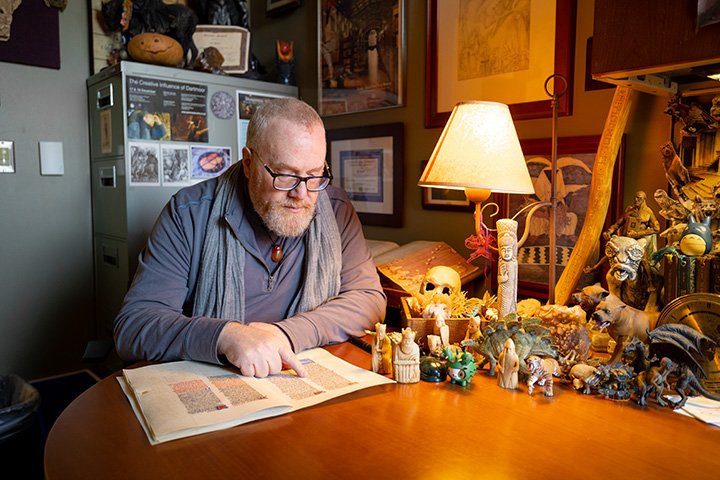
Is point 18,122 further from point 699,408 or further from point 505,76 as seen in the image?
point 699,408

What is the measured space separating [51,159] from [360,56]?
153 cm

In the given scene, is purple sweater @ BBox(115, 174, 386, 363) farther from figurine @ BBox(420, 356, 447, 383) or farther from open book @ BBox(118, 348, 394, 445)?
figurine @ BBox(420, 356, 447, 383)

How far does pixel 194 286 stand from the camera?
1585 millimetres

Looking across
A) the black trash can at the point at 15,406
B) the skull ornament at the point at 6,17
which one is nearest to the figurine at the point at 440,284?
the black trash can at the point at 15,406

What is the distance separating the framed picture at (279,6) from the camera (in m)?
2.81

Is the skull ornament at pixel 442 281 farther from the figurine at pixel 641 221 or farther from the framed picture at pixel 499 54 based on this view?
the framed picture at pixel 499 54

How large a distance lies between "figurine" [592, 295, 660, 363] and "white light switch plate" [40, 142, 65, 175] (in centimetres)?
248

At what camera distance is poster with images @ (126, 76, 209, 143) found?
236 centimetres

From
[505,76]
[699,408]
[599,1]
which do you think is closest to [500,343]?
[699,408]

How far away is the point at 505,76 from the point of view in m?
1.88

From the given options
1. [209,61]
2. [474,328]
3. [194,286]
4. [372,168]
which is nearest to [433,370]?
[474,328]

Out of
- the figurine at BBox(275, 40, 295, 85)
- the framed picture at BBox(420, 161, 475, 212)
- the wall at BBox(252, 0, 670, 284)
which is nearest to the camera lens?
the wall at BBox(252, 0, 670, 284)

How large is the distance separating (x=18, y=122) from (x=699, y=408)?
109 inches

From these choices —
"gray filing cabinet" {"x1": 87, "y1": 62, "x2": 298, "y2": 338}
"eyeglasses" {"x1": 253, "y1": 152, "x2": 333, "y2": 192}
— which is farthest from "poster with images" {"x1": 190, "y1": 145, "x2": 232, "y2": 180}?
"eyeglasses" {"x1": 253, "y1": 152, "x2": 333, "y2": 192}
